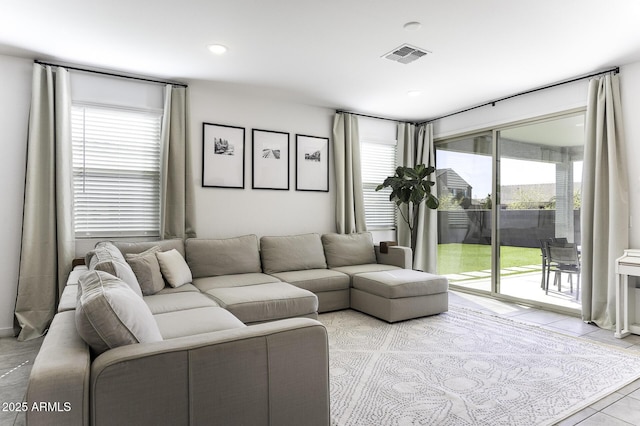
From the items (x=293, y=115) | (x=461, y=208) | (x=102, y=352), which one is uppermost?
(x=293, y=115)

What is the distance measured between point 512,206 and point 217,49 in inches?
152

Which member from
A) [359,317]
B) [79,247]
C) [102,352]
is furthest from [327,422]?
[79,247]

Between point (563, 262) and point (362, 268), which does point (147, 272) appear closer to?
point (362, 268)

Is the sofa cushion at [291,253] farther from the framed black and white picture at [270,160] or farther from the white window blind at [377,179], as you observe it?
the white window blind at [377,179]

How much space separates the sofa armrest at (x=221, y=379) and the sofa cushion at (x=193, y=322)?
0.77 m

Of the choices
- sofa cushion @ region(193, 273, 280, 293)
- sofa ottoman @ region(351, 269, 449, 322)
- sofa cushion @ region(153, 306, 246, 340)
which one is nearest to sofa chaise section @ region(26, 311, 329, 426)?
sofa cushion @ region(153, 306, 246, 340)

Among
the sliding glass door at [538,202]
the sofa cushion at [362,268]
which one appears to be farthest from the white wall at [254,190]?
the sliding glass door at [538,202]

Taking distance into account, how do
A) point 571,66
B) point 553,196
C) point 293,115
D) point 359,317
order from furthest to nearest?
point 293,115 < point 553,196 < point 359,317 < point 571,66

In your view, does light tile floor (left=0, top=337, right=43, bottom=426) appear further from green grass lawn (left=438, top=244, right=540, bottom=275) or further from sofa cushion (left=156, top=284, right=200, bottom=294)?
green grass lawn (left=438, top=244, right=540, bottom=275)

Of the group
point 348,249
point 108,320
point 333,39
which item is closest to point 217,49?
point 333,39

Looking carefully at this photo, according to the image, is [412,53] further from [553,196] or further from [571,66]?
[553,196]

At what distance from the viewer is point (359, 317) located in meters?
4.00

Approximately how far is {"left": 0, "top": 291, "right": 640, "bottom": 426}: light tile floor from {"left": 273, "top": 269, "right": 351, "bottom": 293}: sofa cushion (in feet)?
4.98

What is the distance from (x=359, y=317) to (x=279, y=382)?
8.56 ft
